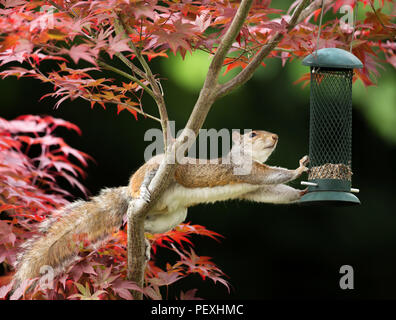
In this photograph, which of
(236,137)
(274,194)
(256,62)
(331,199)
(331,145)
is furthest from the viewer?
(236,137)

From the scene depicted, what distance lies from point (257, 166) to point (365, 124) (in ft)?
7.86

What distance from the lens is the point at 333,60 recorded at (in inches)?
84.4

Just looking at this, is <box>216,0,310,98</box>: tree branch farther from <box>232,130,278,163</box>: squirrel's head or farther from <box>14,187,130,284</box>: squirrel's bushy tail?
<box>14,187,130,284</box>: squirrel's bushy tail

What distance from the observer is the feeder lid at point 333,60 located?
2.14 m

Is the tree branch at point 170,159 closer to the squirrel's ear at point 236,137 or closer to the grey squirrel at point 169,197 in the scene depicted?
the grey squirrel at point 169,197

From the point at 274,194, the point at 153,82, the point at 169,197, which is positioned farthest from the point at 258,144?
the point at 153,82

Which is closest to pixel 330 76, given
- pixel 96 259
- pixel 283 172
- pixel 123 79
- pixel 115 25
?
pixel 283 172

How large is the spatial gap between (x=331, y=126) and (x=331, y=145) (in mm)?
101

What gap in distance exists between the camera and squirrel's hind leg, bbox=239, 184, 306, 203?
258 centimetres

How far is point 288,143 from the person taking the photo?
461cm

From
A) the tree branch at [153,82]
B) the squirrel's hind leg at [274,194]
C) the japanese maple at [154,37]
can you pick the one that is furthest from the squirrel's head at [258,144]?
the tree branch at [153,82]

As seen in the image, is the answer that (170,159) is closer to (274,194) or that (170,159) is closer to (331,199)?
(331,199)

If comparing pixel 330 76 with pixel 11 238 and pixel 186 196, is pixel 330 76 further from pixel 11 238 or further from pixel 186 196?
pixel 11 238

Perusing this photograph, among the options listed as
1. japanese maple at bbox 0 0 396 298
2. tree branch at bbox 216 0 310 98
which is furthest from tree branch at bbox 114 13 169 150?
tree branch at bbox 216 0 310 98
